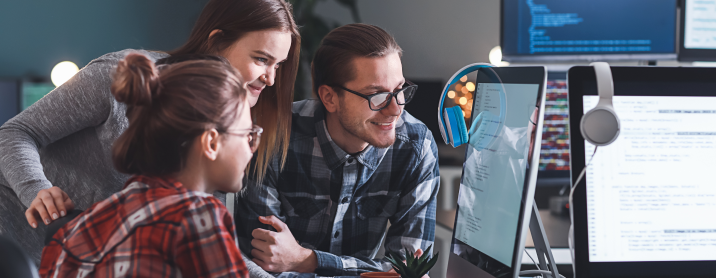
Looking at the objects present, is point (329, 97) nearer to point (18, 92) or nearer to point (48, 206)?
point (48, 206)

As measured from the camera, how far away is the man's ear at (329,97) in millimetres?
1305

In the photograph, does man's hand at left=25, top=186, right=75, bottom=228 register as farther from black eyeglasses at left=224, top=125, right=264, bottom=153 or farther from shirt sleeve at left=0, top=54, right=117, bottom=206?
black eyeglasses at left=224, top=125, right=264, bottom=153

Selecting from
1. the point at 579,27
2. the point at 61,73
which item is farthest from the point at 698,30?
the point at 61,73

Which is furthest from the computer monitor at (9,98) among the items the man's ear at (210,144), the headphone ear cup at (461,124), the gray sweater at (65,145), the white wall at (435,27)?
the headphone ear cup at (461,124)

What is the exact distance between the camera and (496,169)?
781 mm

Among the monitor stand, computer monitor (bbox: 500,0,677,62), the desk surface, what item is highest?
computer monitor (bbox: 500,0,677,62)

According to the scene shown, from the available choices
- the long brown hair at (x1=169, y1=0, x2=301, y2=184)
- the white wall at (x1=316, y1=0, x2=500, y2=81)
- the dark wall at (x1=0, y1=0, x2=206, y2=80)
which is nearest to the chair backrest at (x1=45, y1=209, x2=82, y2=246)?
the long brown hair at (x1=169, y1=0, x2=301, y2=184)

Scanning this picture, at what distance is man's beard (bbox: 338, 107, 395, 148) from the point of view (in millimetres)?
1234

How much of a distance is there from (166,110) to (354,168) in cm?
66

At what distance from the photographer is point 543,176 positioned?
2.22 m

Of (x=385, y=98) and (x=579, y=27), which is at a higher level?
(x=579, y=27)

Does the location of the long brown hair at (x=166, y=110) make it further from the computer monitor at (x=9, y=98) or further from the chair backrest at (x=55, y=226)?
the computer monitor at (x=9, y=98)

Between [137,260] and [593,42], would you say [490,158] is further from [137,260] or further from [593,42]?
[593,42]

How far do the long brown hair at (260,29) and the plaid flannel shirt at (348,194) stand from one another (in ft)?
0.17
